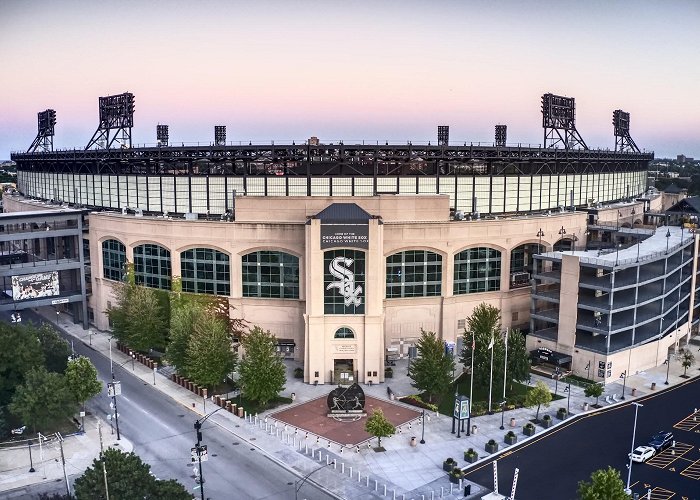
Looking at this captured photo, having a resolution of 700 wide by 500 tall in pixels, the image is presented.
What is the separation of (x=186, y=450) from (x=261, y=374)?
33.6 ft

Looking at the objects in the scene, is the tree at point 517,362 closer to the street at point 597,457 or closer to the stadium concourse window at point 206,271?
the street at point 597,457

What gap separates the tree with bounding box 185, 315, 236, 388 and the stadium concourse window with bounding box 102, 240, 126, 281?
85.6 feet

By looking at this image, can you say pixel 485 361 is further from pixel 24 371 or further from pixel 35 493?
pixel 24 371

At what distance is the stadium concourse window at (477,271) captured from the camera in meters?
77.8

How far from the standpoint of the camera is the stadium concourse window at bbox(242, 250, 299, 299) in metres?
74.3

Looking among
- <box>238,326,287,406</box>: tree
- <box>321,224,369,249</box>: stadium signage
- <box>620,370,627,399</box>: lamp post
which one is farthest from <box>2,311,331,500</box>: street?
<box>620,370,627,399</box>: lamp post

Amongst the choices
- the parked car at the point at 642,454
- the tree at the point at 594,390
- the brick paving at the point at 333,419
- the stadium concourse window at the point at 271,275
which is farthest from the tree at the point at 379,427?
the stadium concourse window at the point at 271,275

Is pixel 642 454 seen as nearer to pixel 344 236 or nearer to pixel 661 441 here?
pixel 661 441

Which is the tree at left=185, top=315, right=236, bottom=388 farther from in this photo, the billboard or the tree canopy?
the billboard

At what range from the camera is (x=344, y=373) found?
6862 cm

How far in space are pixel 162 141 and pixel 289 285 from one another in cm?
4833

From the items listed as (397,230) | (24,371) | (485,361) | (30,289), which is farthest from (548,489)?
(30,289)

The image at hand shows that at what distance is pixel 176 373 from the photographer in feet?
223

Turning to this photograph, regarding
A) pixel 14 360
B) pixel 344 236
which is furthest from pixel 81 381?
pixel 344 236
